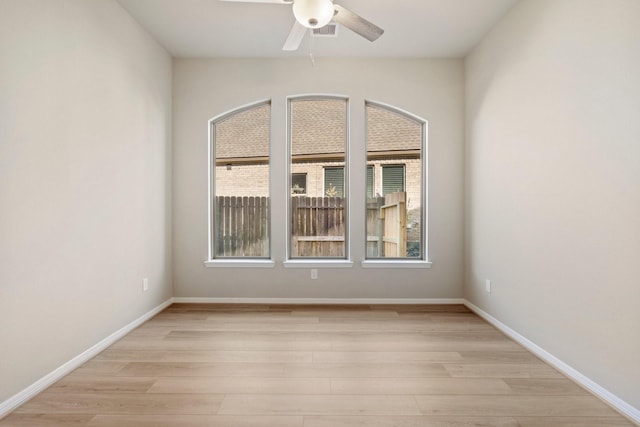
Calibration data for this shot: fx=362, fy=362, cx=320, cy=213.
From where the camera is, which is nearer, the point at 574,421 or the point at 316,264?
the point at 574,421

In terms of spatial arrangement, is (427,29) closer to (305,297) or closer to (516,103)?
(516,103)

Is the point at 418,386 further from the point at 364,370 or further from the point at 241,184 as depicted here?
the point at 241,184

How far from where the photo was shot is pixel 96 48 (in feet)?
8.69

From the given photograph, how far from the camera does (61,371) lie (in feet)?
7.41

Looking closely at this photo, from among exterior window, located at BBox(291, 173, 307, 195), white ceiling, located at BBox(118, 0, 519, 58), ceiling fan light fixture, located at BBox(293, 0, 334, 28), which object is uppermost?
white ceiling, located at BBox(118, 0, 519, 58)

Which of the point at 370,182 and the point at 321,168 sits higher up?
the point at 321,168

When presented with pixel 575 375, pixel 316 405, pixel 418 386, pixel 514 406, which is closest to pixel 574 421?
pixel 514 406

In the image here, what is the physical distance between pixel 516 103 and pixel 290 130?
2.26 m

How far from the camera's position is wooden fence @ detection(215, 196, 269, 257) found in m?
4.12

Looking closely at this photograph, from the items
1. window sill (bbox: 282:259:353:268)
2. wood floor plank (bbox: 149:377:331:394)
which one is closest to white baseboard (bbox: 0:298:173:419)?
wood floor plank (bbox: 149:377:331:394)

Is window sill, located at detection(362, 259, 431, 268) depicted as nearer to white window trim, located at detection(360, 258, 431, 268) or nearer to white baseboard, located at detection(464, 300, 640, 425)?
white window trim, located at detection(360, 258, 431, 268)

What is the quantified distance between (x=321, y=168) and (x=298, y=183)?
313 mm

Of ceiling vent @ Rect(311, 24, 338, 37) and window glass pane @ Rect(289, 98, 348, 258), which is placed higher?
ceiling vent @ Rect(311, 24, 338, 37)

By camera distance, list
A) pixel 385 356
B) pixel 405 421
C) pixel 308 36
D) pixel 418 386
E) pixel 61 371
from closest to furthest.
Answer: pixel 405 421 < pixel 418 386 < pixel 61 371 < pixel 385 356 < pixel 308 36
